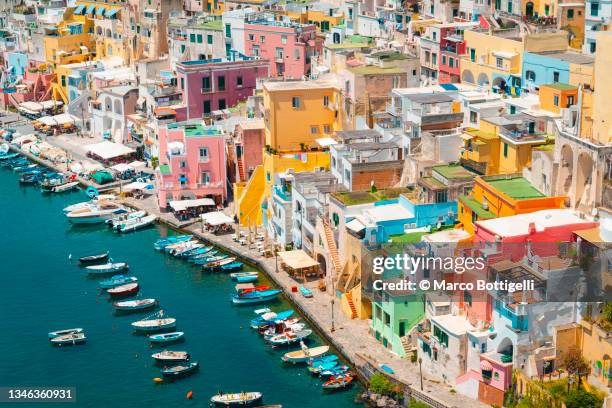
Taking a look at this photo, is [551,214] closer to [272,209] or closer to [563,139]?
[563,139]

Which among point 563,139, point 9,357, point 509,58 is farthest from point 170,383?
point 509,58

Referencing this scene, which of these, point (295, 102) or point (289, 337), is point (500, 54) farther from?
point (289, 337)

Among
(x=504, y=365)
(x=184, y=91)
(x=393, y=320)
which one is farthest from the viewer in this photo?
(x=184, y=91)

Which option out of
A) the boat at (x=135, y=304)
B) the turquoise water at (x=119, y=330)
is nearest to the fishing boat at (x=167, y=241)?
the turquoise water at (x=119, y=330)

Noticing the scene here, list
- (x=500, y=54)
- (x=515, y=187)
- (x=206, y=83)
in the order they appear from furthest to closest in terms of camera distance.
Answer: (x=206, y=83) → (x=500, y=54) → (x=515, y=187)

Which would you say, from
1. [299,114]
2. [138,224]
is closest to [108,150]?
[138,224]

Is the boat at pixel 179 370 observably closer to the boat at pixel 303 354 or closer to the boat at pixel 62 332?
the boat at pixel 303 354

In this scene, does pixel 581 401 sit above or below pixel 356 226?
below
